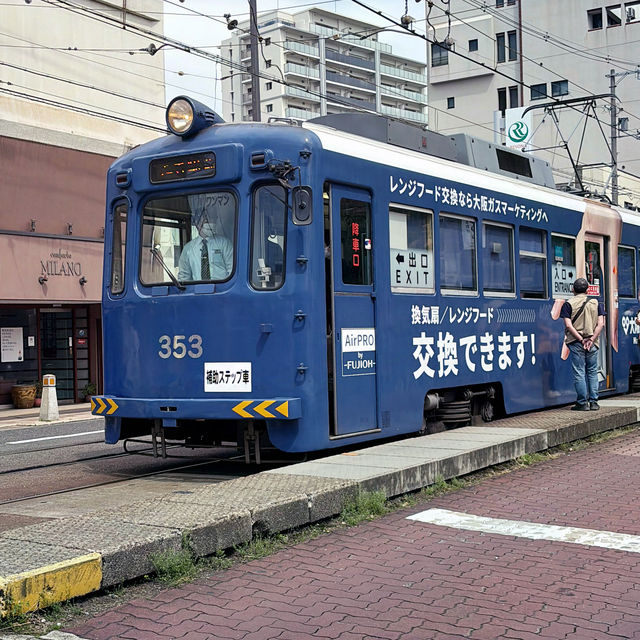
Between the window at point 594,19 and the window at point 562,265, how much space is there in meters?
46.8

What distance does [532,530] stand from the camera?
666 centimetres

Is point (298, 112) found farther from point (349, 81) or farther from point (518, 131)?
point (518, 131)

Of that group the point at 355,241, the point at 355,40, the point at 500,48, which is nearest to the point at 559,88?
the point at 500,48

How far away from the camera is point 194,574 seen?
218 inches

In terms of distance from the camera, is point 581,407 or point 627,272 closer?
point 581,407

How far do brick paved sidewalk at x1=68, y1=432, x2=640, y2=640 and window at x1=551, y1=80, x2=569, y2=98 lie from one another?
53484 mm

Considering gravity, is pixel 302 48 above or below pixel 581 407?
above

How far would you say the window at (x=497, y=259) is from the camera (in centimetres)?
1127

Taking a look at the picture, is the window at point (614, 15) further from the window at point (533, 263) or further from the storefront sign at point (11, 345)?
the window at point (533, 263)

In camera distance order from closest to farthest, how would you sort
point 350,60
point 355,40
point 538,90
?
point 538,90 → point 355,40 → point 350,60

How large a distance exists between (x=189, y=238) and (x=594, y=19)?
53461 mm

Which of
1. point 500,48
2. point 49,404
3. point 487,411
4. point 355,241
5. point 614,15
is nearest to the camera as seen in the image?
point 355,241

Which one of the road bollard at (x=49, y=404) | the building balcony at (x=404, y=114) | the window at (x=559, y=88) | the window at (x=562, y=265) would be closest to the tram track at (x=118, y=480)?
the window at (x=562, y=265)

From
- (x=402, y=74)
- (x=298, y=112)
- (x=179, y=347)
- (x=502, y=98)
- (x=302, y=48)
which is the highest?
(x=402, y=74)
